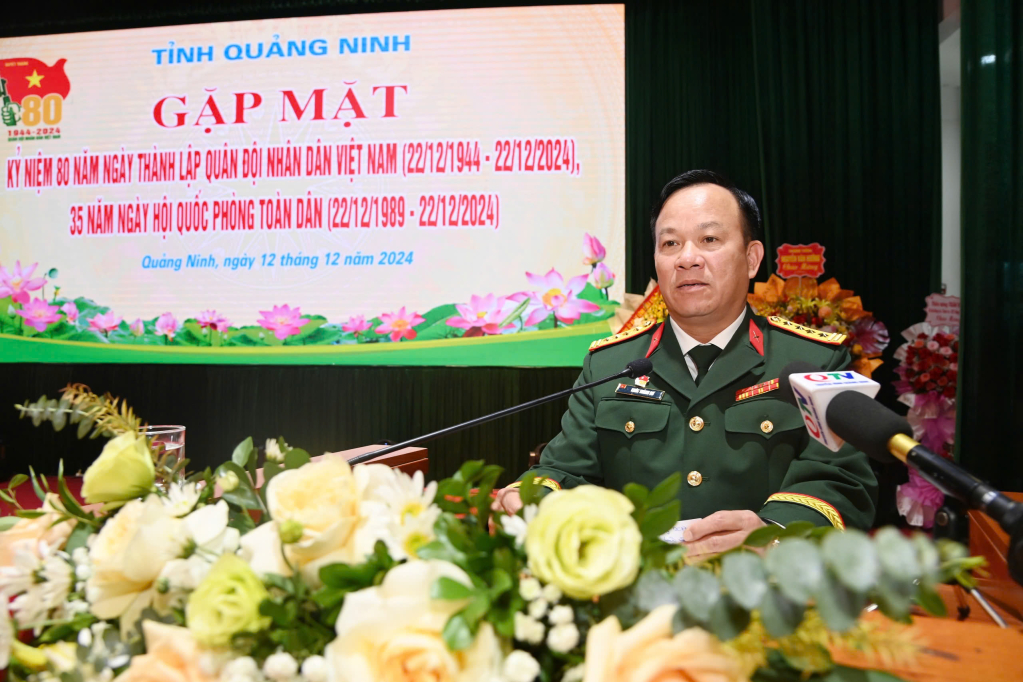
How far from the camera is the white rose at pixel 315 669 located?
0.42 meters

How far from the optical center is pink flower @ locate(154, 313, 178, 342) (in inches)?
159

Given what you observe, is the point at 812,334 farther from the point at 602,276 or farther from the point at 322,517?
the point at 602,276

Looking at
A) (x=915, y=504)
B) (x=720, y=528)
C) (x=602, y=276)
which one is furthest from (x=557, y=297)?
(x=720, y=528)

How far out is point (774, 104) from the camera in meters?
3.54

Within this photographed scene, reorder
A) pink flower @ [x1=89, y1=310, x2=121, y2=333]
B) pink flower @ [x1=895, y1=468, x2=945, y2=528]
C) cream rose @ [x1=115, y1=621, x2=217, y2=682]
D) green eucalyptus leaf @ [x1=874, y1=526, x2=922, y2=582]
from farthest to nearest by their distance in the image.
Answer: pink flower @ [x1=89, y1=310, x2=121, y2=333] < pink flower @ [x1=895, y1=468, x2=945, y2=528] < cream rose @ [x1=115, y1=621, x2=217, y2=682] < green eucalyptus leaf @ [x1=874, y1=526, x2=922, y2=582]

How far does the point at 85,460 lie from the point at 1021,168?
5.23 meters

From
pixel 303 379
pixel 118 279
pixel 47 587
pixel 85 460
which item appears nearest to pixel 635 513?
pixel 47 587

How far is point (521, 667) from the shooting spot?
0.40 m

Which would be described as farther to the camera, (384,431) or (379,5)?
(384,431)

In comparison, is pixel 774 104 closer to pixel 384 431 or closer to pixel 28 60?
Result: pixel 384 431

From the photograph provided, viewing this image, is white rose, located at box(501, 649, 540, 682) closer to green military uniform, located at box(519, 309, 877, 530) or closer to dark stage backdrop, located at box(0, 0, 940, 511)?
green military uniform, located at box(519, 309, 877, 530)

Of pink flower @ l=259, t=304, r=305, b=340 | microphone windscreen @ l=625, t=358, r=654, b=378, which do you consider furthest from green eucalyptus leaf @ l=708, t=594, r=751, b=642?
pink flower @ l=259, t=304, r=305, b=340

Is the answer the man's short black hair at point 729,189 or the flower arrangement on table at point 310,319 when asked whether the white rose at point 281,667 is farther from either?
the flower arrangement on table at point 310,319

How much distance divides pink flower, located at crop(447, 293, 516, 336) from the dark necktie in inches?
87.8
